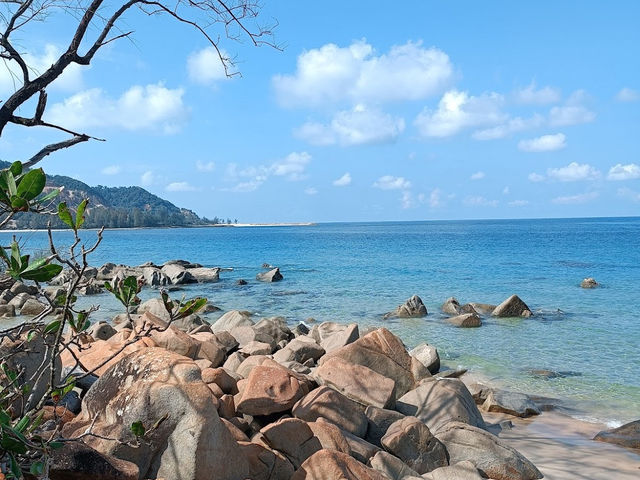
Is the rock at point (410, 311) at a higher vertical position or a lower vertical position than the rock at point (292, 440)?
lower

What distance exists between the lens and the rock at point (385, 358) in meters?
7.93

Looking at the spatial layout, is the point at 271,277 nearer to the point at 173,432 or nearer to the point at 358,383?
the point at 358,383

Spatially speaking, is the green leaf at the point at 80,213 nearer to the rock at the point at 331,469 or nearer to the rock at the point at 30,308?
the rock at the point at 331,469

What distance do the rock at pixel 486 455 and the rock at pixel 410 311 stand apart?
37.5 ft

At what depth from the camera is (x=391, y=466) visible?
5.21 meters

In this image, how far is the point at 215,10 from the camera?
4832 mm

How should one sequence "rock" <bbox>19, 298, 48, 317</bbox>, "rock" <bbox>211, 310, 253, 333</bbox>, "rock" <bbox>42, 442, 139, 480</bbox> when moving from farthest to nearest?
"rock" <bbox>19, 298, 48, 317</bbox> → "rock" <bbox>211, 310, 253, 333</bbox> → "rock" <bbox>42, 442, 139, 480</bbox>

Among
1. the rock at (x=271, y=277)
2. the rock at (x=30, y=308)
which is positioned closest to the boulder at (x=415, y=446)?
the rock at (x=30, y=308)

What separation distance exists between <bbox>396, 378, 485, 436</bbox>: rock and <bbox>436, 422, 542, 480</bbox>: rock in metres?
0.54

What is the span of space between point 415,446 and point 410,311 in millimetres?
12403

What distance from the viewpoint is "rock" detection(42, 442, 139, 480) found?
11.2 ft

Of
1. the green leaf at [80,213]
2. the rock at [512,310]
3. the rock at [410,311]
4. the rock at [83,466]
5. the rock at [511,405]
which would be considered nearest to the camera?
the green leaf at [80,213]

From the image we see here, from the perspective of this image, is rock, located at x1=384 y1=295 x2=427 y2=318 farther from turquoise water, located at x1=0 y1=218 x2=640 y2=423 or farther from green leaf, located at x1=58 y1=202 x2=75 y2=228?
green leaf, located at x1=58 y1=202 x2=75 y2=228

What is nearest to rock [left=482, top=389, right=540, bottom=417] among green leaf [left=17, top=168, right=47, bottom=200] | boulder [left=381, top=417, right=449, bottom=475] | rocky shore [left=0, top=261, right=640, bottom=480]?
rocky shore [left=0, top=261, right=640, bottom=480]
